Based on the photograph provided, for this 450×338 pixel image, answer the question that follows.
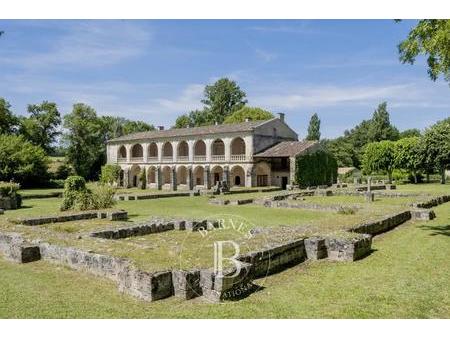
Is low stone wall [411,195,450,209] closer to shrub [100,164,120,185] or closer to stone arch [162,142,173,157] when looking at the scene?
stone arch [162,142,173,157]

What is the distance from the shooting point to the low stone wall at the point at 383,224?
14.2 m

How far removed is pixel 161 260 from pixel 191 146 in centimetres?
4237

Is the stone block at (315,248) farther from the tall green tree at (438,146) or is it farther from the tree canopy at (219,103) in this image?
the tree canopy at (219,103)

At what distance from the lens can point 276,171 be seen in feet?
148

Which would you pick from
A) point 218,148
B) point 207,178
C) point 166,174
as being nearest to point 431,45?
point 207,178

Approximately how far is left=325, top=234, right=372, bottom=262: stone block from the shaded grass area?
31 cm

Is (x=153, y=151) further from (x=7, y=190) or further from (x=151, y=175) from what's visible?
(x=7, y=190)

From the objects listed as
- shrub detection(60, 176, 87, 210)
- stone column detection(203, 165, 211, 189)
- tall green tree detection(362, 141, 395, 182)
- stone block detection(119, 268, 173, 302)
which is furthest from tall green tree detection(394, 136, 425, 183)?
stone block detection(119, 268, 173, 302)

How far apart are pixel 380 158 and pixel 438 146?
7964 millimetres

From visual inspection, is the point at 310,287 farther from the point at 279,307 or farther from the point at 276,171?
the point at 276,171

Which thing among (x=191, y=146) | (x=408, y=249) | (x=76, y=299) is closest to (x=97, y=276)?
(x=76, y=299)

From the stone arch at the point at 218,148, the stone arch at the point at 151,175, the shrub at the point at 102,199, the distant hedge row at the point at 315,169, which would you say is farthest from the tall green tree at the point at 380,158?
the shrub at the point at 102,199

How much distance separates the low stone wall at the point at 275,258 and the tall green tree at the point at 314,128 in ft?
220

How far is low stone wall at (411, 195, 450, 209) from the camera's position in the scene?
22547 mm
